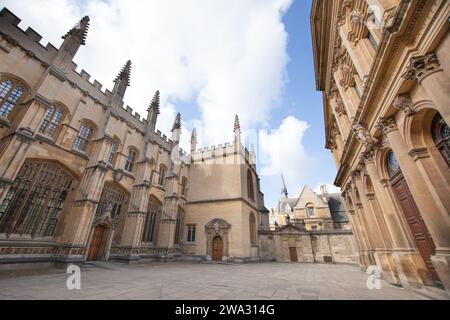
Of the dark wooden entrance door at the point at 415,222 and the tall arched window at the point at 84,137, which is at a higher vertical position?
the tall arched window at the point at 84,137

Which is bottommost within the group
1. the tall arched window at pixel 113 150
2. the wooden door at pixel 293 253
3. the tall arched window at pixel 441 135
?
the wooden door at pixel 293 253

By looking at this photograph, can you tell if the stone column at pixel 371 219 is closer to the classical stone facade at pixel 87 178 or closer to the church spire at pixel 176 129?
the classical stone facade at pixel 87 178

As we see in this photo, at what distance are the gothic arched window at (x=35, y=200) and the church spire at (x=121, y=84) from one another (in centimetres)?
717

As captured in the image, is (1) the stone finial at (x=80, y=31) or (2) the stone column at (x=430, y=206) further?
(1) the stone finial at (x=80, y=31)

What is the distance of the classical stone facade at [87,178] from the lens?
9648 mm

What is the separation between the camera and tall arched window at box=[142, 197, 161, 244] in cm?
1691

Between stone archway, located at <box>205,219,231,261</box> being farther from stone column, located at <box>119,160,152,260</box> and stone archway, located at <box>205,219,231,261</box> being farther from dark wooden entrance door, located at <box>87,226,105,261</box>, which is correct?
dark wooden entrance door, located at <box>87,226,105,261</box>

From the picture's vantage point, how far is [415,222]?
650cm

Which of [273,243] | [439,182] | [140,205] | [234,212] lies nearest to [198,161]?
[234,212]

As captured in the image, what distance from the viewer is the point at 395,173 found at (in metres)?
7.22

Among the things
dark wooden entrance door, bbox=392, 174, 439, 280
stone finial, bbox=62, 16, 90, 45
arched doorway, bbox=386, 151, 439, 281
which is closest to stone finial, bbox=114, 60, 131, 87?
stone finial, bbox=62, 16, 90, 45

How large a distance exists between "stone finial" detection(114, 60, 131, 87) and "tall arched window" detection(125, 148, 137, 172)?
6.04 meters

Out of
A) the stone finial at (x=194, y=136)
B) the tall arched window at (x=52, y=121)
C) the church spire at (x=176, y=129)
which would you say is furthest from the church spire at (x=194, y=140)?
the tall arched window at (x=52, y=121)
